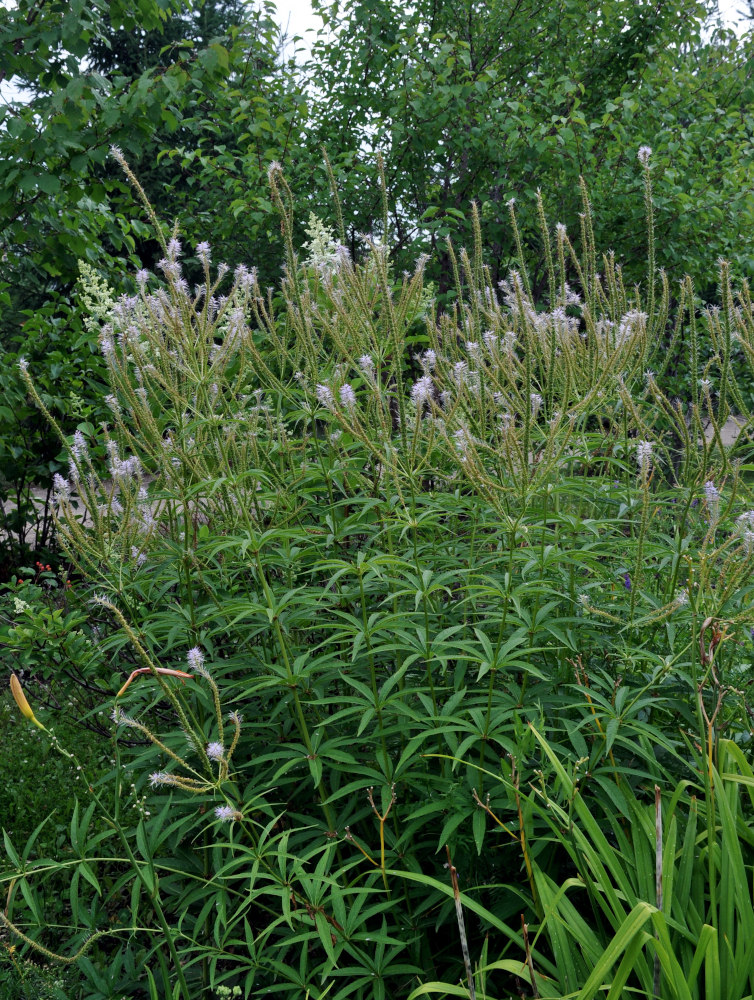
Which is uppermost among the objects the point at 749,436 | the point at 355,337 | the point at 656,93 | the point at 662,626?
the point at 656,93

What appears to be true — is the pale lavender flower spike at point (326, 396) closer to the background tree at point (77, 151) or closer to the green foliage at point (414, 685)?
the green foliage at point (414, 685)

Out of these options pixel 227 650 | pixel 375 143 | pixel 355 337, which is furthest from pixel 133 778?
pixel 375 143

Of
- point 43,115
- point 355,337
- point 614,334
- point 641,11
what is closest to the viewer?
point 355,337

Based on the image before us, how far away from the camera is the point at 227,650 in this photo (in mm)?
3736

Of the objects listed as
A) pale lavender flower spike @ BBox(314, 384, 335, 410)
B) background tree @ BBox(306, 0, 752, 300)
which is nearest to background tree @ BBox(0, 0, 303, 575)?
background tree @ BBox(306, 0, 752, 300)

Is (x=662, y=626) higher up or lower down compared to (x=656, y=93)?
lower down

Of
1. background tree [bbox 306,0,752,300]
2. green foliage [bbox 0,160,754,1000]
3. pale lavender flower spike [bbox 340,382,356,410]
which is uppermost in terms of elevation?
background tree [bbox 306,0,752,300]

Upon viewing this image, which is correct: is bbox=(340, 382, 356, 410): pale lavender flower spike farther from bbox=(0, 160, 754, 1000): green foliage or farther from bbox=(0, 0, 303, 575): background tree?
bbox=(0, 0, 303, 575): background tree

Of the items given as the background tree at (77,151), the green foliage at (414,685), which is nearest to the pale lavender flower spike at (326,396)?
the green foliage at (414,685)

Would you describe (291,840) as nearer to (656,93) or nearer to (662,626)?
(662,626)

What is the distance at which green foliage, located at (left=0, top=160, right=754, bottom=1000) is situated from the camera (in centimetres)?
235

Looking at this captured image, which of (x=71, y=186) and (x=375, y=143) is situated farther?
(x=375, y=143)

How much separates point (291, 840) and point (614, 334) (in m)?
2.20

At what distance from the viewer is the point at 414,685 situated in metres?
2.98
